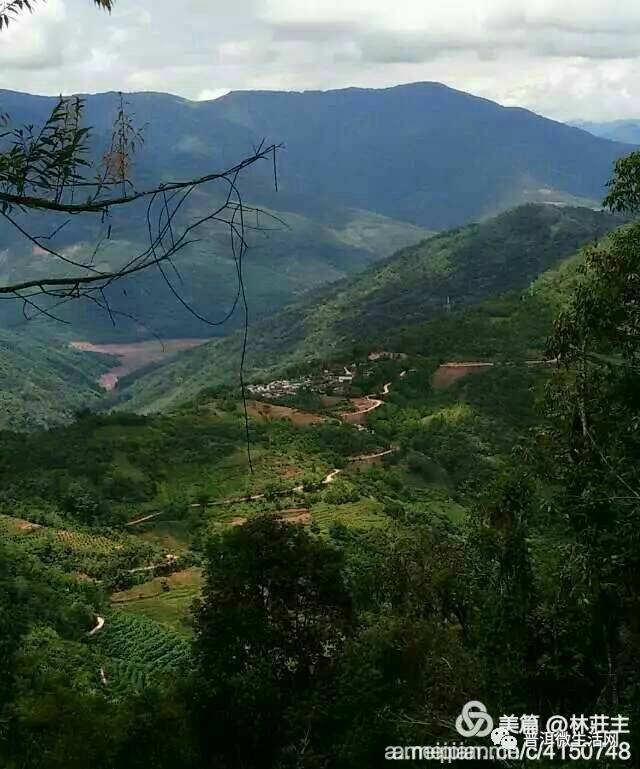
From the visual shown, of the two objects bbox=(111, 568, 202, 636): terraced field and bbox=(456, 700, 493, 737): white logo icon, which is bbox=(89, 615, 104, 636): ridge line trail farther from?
bbox=(456, 700, 493, 737): white logo icon

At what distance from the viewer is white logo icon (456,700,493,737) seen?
7.03 metres

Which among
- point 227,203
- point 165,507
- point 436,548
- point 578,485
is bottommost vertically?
point 165,507

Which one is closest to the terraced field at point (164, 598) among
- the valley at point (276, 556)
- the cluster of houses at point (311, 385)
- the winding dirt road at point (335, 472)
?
the valley at point (276, 556)

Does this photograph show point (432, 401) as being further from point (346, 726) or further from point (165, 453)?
point (346, 726)

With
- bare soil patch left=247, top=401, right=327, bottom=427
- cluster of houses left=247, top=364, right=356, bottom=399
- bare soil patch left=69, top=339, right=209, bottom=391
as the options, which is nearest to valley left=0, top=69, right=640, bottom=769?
bare soil patch left=247, top=401, right=327, bottom=427

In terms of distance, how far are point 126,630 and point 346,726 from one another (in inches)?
451

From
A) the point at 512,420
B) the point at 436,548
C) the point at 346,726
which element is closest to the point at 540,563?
the point at 436,548

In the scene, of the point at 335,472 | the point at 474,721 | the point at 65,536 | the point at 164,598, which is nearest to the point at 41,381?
the point at 335,472

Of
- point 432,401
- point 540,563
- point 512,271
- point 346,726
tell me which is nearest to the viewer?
point 346,726

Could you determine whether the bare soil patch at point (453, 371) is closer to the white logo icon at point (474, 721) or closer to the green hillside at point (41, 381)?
the green hillside at point (41, 381)

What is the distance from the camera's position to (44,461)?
36.3 m

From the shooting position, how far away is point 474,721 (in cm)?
718

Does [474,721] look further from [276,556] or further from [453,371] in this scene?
[453,371]

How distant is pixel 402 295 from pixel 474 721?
98592mm
